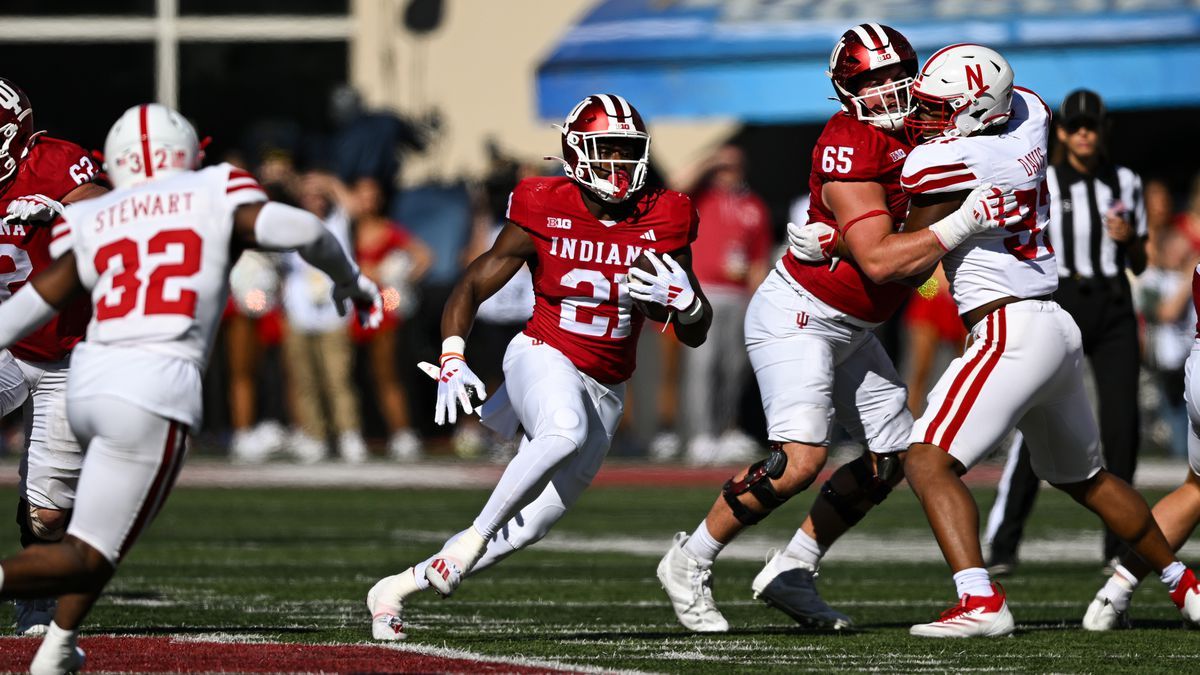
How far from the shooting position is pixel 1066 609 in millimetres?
7633

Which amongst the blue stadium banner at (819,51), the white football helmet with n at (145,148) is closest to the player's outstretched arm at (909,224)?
the white football helmet with n at (145,148)

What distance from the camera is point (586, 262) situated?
677 cm

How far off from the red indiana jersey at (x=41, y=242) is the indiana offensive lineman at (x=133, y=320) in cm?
123

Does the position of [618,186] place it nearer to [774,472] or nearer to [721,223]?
[774,472]

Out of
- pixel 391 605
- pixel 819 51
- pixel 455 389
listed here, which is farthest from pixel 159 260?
pixel 819 51

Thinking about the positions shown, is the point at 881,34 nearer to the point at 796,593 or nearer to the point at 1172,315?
the point at 796,593

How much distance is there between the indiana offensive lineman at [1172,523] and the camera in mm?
6922

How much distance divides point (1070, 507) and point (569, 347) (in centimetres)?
645

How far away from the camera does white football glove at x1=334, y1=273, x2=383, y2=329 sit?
5879 millimetres

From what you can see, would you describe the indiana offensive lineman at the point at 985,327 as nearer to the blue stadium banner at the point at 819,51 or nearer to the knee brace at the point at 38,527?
the knee brace at the point at 38,527

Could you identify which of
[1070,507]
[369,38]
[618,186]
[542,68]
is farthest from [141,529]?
[369,38]

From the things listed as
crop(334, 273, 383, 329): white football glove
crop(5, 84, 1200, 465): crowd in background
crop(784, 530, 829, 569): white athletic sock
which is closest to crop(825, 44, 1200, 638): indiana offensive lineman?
crop(784, 530, 829, 569): white athletic sock

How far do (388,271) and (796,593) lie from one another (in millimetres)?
8424

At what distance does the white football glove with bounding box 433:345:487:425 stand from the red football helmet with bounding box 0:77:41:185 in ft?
5.26
